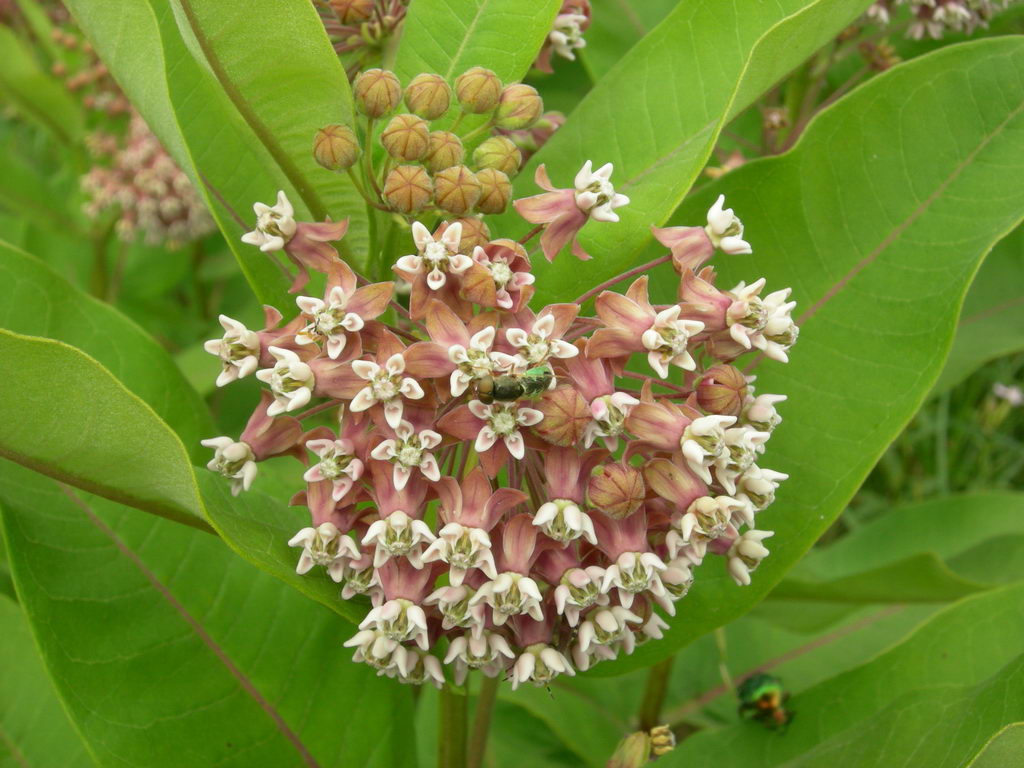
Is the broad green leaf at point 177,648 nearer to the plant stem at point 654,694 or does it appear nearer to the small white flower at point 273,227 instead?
the small white flower at point 273,227

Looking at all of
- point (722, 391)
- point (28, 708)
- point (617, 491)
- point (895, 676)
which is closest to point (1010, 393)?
point (895, 676)

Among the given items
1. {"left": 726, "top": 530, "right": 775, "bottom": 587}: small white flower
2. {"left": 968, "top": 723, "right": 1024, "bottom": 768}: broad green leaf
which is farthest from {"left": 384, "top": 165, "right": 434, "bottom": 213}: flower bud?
{"left": 968, "top": 723, "right": 1024, "bottom": 768}: broad green leaf

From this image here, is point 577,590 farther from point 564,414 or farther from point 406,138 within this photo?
point 406,138

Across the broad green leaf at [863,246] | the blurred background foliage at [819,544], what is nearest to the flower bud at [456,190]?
the broad green leaf at [863,246]

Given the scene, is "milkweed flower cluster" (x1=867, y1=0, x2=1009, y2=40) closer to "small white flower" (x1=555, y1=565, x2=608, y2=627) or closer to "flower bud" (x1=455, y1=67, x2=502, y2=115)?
"flower bud" (x1=455, y1=67, x2=502, y2=115)

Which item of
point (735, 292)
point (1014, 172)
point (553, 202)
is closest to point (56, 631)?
point (553, 202)

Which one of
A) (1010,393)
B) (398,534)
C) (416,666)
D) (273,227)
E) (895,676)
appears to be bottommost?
(1010,393)

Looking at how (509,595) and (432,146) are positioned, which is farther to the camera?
(432,146)
